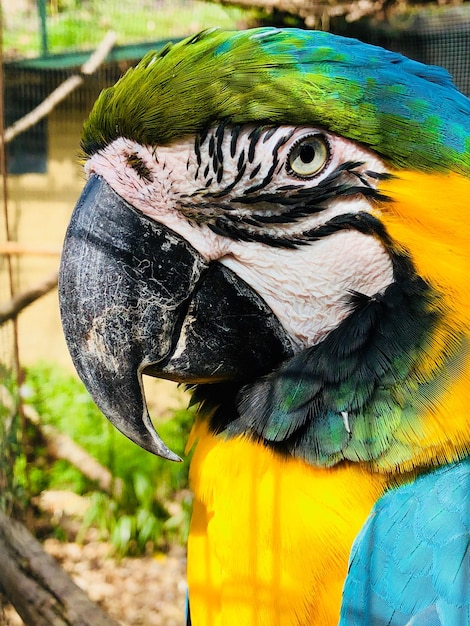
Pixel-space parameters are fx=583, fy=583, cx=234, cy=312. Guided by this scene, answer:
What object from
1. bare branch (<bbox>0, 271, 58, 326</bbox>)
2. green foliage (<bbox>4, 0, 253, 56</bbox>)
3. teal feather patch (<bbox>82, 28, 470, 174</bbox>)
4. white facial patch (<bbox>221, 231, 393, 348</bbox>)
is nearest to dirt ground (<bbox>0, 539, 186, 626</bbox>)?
bare branch (<bbox>0, 271, 58, 326</bbox>)

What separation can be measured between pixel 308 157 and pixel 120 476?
2496 mm

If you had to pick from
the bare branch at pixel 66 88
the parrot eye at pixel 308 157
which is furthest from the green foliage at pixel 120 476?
the parrot eye at pixel 308 157

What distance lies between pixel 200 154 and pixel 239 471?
47 cm

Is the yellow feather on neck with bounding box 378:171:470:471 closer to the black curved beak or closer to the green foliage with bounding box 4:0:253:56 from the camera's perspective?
the black curved beak

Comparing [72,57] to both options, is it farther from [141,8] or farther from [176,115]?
[176,115]

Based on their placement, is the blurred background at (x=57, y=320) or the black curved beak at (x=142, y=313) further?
the blurred background at (x=57, y=320)

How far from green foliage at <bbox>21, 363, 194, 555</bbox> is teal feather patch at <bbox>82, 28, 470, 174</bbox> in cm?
215

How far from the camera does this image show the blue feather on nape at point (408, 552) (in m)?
0.78

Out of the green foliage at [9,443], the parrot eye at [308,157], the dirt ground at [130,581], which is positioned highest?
the parrot eye at [308,157]

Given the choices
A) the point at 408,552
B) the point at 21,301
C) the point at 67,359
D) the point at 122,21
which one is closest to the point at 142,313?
the point at 408,552

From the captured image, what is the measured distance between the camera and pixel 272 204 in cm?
83

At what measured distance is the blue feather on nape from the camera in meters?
0.78

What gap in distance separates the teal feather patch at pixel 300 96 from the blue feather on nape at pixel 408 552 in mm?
446

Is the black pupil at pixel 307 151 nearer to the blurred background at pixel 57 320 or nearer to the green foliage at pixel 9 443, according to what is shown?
the blurred background at pixel 57 320
